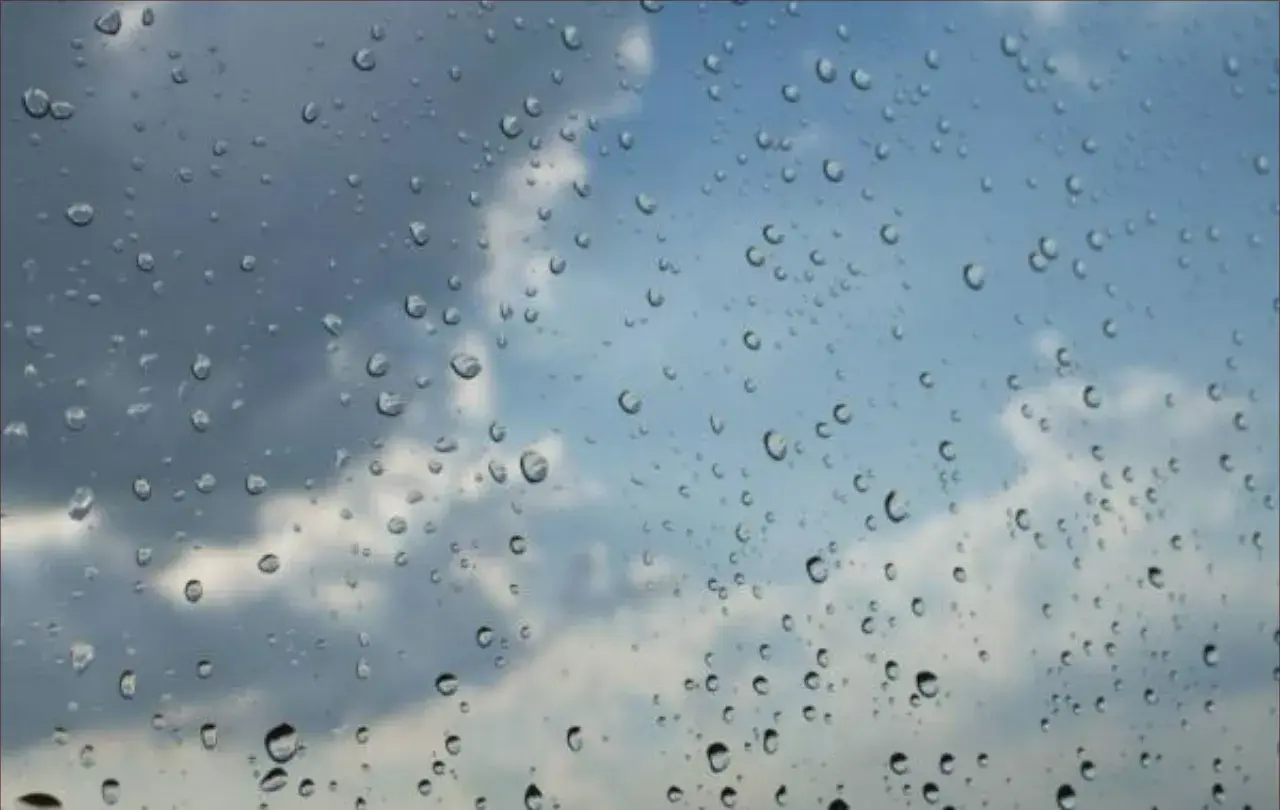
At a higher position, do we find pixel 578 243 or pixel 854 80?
pixel 854 80

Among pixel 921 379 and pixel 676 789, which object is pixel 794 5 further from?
pixel 676 789

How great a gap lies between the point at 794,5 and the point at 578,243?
71cm

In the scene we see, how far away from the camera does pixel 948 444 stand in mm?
2723

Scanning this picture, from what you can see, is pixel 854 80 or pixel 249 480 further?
pixel 854 80

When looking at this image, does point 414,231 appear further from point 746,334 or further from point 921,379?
point 921,379

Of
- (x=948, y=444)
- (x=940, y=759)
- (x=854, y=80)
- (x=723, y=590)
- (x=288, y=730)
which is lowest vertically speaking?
(x=288, y=730)

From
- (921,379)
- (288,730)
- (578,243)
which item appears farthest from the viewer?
(921,379)

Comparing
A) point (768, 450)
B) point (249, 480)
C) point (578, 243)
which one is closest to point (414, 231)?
point (578, 243)

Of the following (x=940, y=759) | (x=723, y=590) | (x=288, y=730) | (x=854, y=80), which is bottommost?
(x=288, y=730)

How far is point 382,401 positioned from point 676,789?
95 centimetres

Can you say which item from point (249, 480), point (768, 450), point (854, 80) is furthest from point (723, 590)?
point (854, 80)

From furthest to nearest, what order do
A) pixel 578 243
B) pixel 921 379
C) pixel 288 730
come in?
1. pixel 921 379
2. pixel 578 243
3. pixel 288 730

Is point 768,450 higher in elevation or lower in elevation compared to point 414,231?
lower

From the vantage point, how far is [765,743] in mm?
2570
